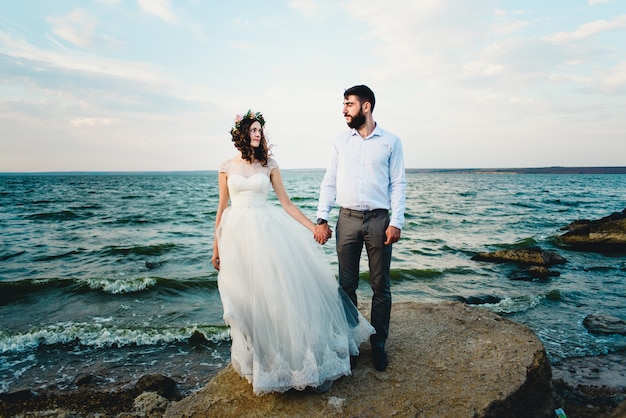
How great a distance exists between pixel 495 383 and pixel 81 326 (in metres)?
7.13

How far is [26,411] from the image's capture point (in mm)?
4566

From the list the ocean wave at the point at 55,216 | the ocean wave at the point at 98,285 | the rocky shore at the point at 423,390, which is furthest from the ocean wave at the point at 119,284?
the ocean wave at the point at 55,216

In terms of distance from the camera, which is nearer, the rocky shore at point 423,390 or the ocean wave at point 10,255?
the rocky shore at point 423,390

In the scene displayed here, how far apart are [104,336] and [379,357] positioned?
17.8 ft

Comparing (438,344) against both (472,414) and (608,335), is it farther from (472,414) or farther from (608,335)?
(608,335)

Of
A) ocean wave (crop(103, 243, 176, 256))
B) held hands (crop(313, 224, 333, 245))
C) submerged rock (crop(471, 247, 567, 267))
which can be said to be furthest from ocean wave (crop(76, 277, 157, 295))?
submerged rock (crop(471, 247, 567, 267))

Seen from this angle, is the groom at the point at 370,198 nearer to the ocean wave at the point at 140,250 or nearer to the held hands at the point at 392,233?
the held hands at the point at 392,233

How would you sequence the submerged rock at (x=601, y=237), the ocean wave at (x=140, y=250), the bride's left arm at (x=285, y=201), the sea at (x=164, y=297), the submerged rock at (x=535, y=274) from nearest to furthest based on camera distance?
the bride's left arm at (x=285, y=201)
the sea at (x=164, y=297)
the submerged rock at (x=535, y=274)
the ocean wave at (x=140, y=250)
the submerged rock at (x=601, y=237)

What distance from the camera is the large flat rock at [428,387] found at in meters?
3.24

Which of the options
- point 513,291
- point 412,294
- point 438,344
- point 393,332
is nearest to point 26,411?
point 393,332

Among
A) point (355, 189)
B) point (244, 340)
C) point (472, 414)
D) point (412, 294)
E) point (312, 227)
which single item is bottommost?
point (412, 294)

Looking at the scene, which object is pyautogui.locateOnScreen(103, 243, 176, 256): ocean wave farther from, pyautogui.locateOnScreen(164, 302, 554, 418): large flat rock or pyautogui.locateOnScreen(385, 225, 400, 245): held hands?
pyautogui.locateOnScreen(385, 225, 400, 245): held hands

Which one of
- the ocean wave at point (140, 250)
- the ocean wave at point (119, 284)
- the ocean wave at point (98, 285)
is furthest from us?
the ocean wave at point (140, 250)

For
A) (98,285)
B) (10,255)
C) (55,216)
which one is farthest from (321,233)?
(55,216)
